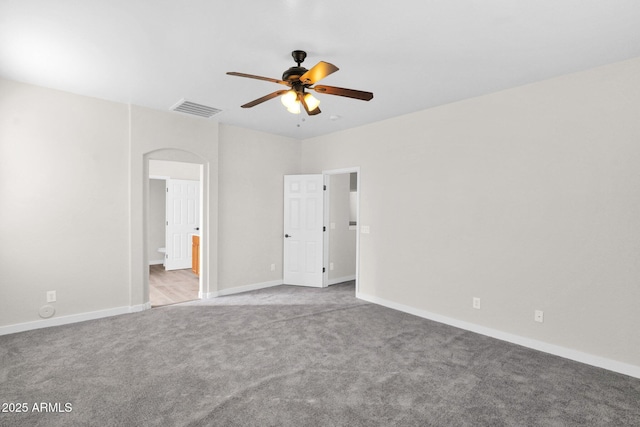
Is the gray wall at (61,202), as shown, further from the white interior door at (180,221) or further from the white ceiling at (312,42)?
the white interior door at (180,221)

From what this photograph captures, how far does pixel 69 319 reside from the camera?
3.84 m

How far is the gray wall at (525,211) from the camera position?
282 cm

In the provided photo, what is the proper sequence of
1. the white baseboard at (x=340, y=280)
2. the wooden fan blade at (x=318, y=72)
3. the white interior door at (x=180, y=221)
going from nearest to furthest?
the wooden fan blade at (x=318, y=72)
the white baseboard at (x=340, y=280)
the white interior door at (x=180, y=221)

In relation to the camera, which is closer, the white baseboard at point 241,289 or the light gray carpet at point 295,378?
the light gray carpet at point 295,378

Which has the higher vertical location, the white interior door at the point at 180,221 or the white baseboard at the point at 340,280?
the white interior door at the point at 180,221

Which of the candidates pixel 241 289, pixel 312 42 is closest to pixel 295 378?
pixel 312 42

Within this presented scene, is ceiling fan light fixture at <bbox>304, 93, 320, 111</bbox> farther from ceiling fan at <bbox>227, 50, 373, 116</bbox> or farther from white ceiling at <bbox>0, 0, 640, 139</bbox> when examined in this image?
white ceiling at <bbox>0, 0, 640, 139</bbox>

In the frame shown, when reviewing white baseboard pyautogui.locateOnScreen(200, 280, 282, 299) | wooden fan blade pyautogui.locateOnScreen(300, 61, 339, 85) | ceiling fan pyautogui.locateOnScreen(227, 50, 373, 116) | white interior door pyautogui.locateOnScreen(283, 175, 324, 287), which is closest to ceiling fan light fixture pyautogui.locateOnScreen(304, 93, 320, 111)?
ceiling fan pyautogui.locateOnScreen(227, 50, 373, 116)

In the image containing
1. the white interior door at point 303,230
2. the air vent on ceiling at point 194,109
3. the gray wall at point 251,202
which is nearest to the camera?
the air vent on ceiling at point 194,109

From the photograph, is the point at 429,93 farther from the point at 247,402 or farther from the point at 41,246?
the point at 41,246

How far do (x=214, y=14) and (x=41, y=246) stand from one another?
11.1 feet

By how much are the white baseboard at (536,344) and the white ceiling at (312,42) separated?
2.68m

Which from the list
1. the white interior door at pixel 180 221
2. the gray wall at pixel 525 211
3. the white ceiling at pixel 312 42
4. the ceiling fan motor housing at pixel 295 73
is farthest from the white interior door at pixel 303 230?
the ceiling fan motor housing at pixel 295 73

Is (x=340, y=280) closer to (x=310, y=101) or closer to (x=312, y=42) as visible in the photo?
(x=310, y=101)
